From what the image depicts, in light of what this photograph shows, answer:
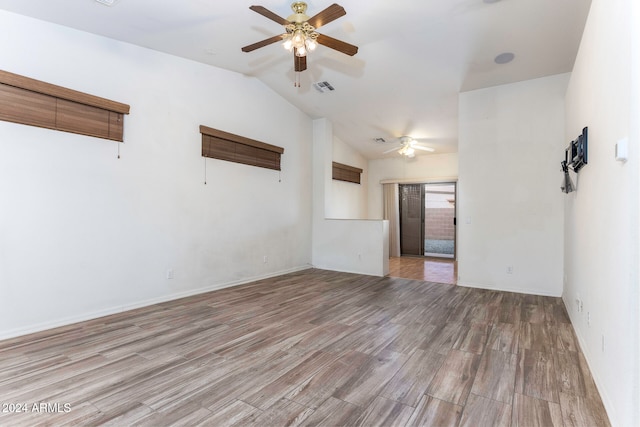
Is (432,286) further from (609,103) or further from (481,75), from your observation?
(609,103)

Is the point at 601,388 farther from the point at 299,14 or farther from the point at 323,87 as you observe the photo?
the point at 323,87

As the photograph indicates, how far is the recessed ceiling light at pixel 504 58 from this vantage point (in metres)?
4.07

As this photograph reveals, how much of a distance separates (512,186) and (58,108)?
599cm

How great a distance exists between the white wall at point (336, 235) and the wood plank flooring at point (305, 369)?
2169mm

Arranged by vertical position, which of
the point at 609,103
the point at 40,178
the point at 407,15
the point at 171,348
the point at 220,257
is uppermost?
the point at 407,15

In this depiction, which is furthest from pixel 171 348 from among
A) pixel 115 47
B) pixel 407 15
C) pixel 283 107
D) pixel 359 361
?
pixel 283 107

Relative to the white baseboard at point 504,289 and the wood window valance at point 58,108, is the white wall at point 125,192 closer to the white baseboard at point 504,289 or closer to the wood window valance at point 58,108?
the wood window valance at point 58,108

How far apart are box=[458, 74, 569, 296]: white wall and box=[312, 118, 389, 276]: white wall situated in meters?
1.51

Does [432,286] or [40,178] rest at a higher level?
[40,178]

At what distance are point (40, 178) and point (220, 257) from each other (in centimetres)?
246

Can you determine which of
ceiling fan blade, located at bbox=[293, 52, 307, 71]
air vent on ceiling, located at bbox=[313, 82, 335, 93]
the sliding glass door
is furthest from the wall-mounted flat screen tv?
the sliding glass door

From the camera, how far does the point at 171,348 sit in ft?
9.08

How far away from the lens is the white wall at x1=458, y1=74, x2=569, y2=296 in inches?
177

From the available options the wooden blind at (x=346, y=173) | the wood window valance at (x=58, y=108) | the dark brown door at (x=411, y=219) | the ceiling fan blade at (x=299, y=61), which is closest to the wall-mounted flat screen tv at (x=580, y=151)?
the ceiling fan blade at (x=299, y=61)
